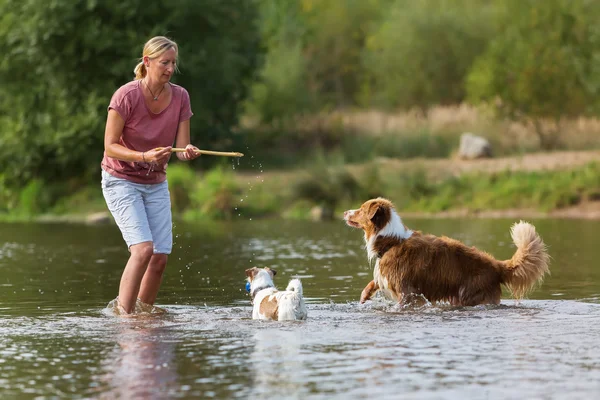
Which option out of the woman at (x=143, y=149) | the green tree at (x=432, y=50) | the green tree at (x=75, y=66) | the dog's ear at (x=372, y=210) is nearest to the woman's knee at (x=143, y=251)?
the woman at (x=143, y=149)

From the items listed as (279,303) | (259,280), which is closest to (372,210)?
(259,280)

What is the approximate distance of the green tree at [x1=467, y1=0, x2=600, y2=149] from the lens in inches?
1531

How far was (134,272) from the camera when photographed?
10.7 m

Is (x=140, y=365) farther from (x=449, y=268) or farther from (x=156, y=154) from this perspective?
(x=449, y=268)

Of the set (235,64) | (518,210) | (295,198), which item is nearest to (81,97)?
(235,64)

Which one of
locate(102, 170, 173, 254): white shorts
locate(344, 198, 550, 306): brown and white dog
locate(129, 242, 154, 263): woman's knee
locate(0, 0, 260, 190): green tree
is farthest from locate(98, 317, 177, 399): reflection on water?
locate(0, 0, 260, 190): green tree

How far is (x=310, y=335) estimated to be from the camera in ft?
32.2

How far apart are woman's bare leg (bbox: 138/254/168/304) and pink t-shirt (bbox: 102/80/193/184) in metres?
0.81

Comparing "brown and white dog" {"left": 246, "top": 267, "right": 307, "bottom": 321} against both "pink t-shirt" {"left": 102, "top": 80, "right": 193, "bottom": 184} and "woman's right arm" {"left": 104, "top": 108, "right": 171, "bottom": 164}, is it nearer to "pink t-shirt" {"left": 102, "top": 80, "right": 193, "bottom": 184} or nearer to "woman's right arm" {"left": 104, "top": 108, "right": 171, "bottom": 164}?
"pink t-shirt" {"left": 102, "top": 80, "right": 193, "bottom": 184}

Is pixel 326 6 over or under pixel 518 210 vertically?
over

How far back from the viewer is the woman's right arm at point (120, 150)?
1016 centimetres

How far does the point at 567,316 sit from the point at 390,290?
188 centimetres

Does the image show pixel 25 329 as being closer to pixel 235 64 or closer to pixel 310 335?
pixel 310 335

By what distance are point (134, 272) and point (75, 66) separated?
2740cm
